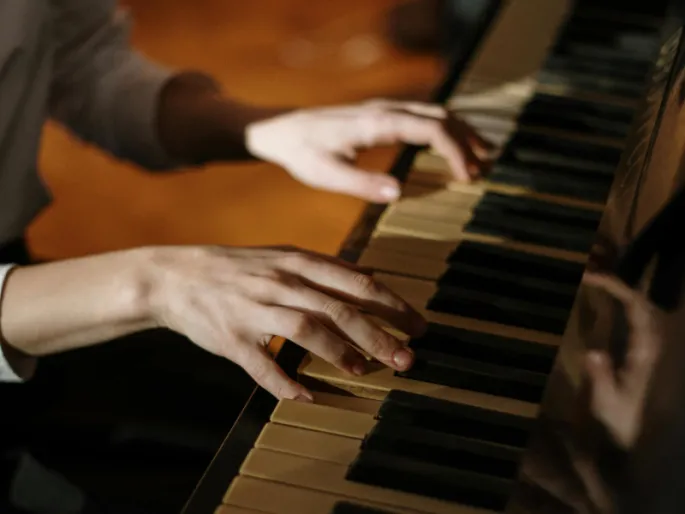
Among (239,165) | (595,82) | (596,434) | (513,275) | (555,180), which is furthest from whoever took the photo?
(239,165)

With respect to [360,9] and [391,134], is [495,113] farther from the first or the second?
[360,9]

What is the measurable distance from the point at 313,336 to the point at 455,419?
0.11 meters

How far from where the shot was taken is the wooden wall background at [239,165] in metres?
1.92

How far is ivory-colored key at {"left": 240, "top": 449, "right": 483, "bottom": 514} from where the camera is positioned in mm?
554

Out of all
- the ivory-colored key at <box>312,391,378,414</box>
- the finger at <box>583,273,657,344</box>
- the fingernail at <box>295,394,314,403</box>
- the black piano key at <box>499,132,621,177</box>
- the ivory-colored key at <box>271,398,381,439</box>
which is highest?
the black piano key at <box>499,132,621,177</box>

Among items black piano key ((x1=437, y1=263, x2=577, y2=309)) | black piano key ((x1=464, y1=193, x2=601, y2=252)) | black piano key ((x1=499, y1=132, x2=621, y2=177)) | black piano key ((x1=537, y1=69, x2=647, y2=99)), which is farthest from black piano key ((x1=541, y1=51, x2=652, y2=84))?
black piano key ((x1=437, y1=263, x2=577, y2=309))

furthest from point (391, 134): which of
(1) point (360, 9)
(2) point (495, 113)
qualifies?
(1) point (360, 9)

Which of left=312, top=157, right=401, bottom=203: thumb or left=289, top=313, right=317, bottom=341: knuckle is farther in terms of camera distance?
left=312, top=157, right=401, bottom=203: thumb

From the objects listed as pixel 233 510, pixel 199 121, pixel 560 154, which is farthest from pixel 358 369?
pixel 199 121

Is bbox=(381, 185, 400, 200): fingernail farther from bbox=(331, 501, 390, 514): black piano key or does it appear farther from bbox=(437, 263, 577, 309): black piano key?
bbox=(331, 501, 390, 514): black piano key

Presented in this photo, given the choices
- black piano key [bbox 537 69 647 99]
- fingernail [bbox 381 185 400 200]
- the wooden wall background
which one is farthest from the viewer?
the wooden wall background

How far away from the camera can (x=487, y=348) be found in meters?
0.67

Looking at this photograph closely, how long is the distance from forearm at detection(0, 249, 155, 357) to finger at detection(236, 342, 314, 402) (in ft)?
0.33

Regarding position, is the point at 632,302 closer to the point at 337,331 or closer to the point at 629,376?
the point at 629,376
